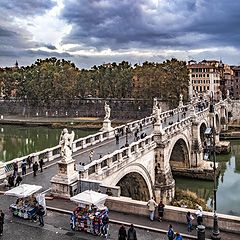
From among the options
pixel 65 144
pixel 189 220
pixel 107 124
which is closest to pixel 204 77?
pixel 107 124

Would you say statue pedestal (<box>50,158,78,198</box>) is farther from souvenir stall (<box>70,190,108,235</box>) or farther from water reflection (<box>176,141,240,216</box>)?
water reflection (<box>176,141,240,216</box>)

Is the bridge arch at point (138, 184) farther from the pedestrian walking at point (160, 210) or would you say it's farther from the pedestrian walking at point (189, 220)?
the pedestrian walking at point (189, 220)

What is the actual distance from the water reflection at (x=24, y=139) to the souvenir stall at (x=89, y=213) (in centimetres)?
3233

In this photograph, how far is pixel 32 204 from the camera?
1546 centimetres

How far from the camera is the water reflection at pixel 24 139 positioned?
51.3 m

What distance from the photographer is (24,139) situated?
6475 centimetres

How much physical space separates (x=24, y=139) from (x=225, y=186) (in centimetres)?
3695

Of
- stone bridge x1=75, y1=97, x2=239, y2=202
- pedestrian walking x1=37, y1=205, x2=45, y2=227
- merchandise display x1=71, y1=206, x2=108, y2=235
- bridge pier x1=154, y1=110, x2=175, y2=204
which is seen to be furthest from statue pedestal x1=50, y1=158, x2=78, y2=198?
bridge pier x1=154, y1=110, x2=175, y2=204

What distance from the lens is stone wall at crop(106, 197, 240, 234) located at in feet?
46.2

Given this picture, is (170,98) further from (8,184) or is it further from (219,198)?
(8,184)

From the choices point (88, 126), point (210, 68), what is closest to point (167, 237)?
point (88, 126)

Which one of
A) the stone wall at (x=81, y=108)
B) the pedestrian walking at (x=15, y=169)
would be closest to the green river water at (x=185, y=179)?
the stone wall at (x=81, y=108)

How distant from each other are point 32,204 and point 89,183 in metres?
2.82

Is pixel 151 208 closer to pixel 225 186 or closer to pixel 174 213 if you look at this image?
pixel 174 213
